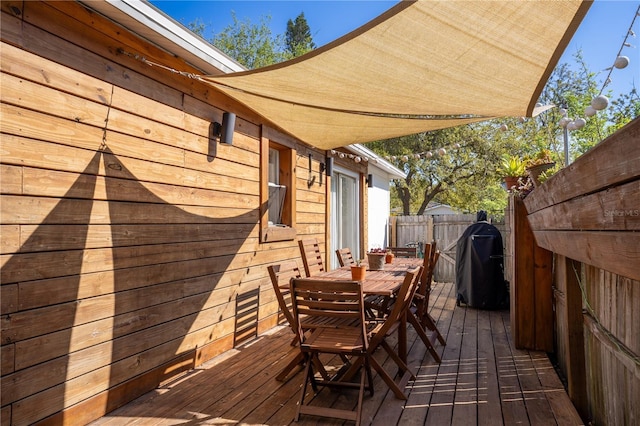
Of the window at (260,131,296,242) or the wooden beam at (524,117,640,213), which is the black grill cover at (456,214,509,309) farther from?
the wooden beam at (524,117,640,213)

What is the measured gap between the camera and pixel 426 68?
8.62 feet

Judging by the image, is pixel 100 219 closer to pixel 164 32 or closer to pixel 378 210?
pixel 164 32

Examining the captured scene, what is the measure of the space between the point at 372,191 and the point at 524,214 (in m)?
5.12

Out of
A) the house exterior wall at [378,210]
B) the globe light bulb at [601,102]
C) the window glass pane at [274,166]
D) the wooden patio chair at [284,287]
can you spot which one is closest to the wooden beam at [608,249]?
the globe light bulb at [601,102]

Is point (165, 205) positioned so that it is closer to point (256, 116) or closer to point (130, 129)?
point (130, 129)

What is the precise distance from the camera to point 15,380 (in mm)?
2127

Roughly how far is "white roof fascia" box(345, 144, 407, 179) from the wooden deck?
3.59 metres

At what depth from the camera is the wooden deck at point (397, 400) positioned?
8.46ft

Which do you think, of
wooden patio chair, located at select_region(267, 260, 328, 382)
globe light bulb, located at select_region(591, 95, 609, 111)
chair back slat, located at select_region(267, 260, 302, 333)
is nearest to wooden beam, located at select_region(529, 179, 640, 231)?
globe light bulb, located at select_region(591, 95, 609, 111)

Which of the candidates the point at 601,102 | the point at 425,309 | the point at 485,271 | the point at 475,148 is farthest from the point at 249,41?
the point at 601,102

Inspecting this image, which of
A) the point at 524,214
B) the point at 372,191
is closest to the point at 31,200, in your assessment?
the point at 524,214

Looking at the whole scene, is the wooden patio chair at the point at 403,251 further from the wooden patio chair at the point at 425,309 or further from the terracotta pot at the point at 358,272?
the terracotta pot at the point at 358,272

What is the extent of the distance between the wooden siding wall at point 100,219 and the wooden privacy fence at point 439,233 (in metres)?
6.42

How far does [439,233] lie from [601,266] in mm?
8346
